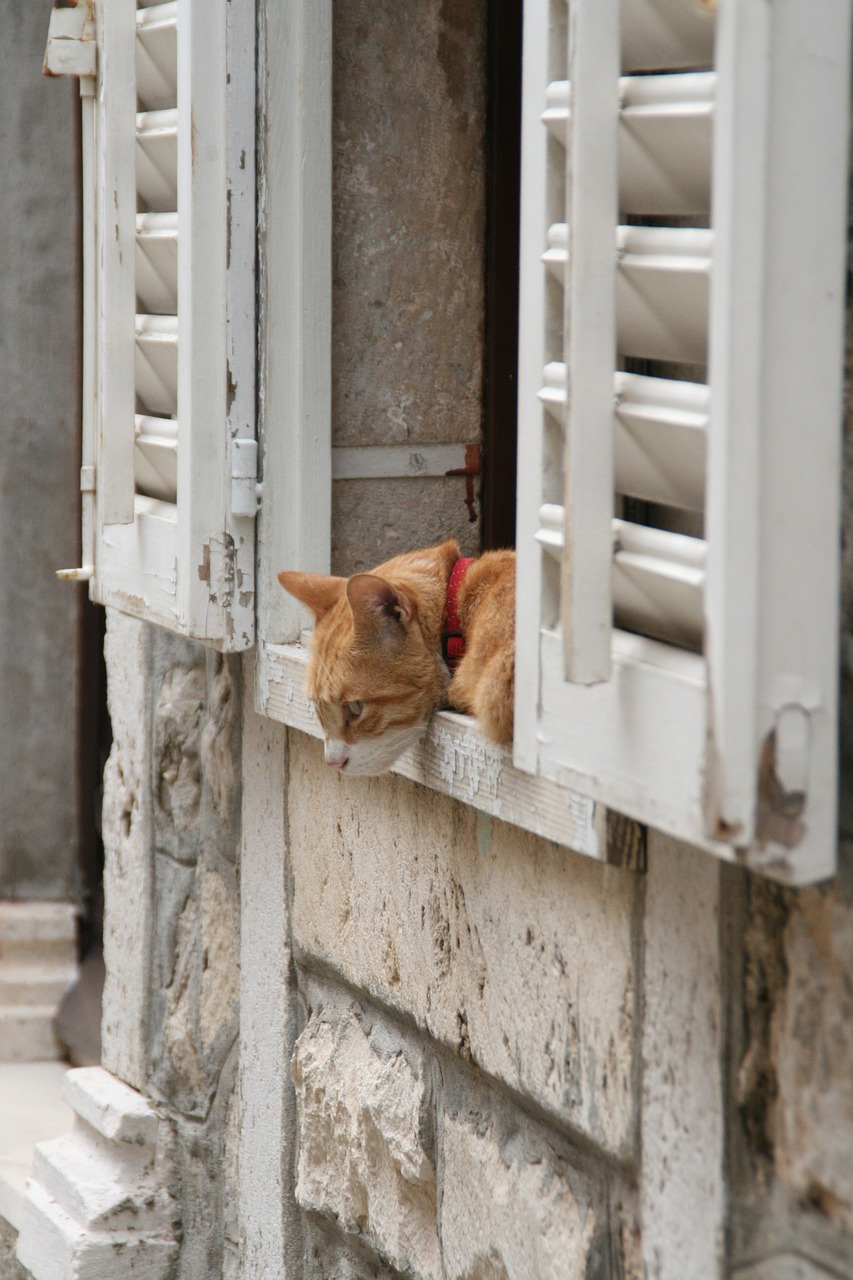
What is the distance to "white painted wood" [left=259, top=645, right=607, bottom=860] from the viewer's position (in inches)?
66.5

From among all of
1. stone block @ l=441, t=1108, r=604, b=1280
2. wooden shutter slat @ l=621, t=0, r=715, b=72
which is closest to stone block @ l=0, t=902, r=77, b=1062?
stone block @ l=441, t=1108, r=604, b=1280

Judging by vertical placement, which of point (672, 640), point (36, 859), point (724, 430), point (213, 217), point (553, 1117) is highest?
point (213, 217)

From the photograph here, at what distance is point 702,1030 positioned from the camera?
5.10 ft

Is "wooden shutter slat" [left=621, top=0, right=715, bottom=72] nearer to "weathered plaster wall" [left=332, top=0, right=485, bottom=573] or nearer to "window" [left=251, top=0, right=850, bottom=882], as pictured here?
"window" [left=251, top=0, right=850, bottom=882]

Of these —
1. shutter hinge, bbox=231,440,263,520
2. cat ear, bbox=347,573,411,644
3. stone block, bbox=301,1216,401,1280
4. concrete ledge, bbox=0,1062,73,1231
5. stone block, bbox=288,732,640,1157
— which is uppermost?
shutter hinge, bbox=231,440,263,520

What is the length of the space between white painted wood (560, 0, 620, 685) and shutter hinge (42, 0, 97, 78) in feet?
4.35

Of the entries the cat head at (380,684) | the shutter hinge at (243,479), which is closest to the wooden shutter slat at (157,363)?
the shutter hinge at (243,479)

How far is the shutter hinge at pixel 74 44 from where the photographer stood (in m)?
2.47

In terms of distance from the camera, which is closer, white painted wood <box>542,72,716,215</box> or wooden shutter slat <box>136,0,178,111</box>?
white painted wood <box>542,72,716,215</box>

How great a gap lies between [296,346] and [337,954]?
3.09 feet

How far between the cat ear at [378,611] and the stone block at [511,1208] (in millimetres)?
646

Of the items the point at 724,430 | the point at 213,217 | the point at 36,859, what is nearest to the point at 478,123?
the point at 213,217

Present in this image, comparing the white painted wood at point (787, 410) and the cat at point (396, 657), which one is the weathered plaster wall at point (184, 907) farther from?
the white painted wood at point (787, 410)

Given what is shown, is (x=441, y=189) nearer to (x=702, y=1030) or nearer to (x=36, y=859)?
(x=702, y=1030)
